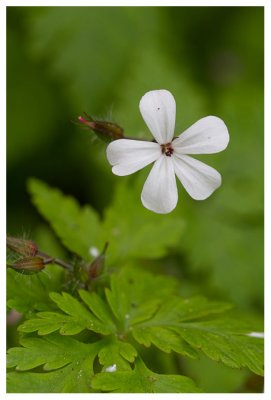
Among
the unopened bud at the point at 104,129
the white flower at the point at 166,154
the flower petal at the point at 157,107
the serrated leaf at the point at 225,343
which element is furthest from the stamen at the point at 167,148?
the serrated leaf at the point at 225,343

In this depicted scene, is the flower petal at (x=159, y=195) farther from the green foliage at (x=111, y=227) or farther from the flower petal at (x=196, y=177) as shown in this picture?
the green foliage at (x=111, y=227)

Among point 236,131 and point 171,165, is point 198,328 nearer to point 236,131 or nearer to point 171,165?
point 171,165

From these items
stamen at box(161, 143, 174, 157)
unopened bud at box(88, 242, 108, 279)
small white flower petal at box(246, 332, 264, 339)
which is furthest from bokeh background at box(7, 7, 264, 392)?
stamen at box(161, 143, 174, 157)

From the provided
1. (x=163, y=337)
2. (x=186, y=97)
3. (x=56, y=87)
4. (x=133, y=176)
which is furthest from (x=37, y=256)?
(x=56, y=87)

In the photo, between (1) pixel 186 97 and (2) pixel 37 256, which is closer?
(2) pixel 37 256

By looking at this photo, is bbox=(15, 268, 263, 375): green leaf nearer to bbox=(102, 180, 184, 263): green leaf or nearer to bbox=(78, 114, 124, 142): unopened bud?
bbox=(102, 180, 184, 263): green leaf
